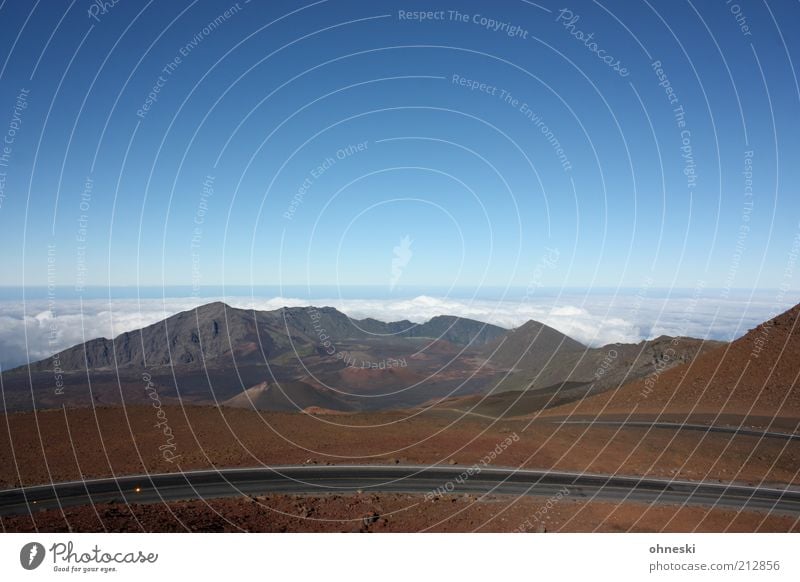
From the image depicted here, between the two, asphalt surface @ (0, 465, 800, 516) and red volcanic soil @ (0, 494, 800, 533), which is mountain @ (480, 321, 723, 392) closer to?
asphalt surface @ (0, 465, 800, 516)

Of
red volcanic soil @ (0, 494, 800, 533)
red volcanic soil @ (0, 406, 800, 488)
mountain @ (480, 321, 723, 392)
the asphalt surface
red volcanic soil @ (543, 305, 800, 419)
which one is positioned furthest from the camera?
mountain @ (480, 321, 723, 392)
